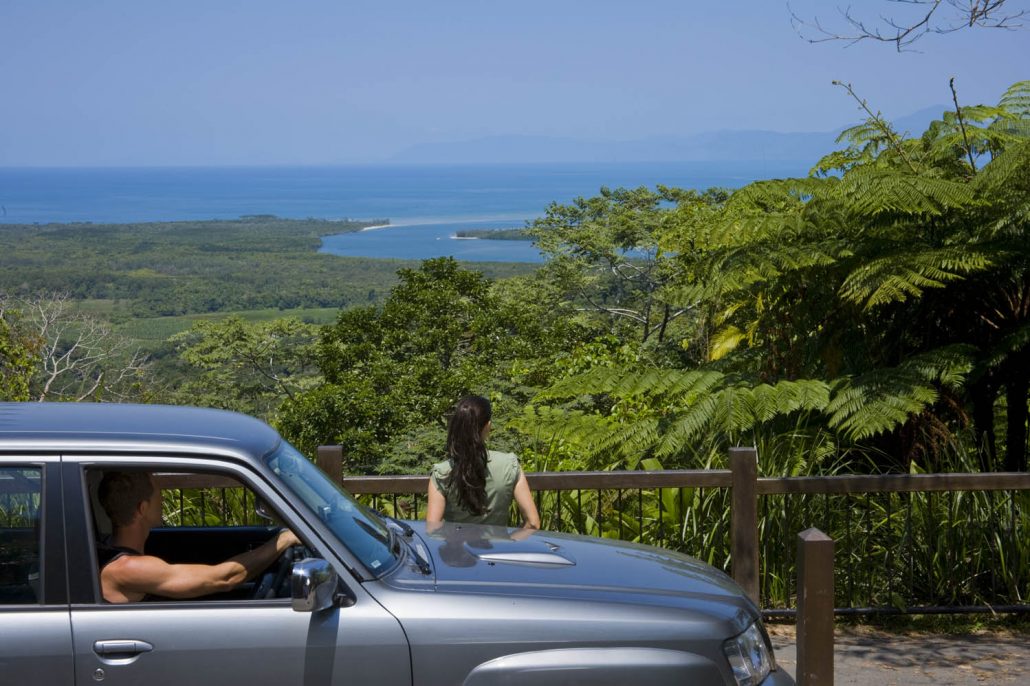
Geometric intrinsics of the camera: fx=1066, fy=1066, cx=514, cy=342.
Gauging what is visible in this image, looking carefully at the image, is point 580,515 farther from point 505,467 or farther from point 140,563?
point 140,563

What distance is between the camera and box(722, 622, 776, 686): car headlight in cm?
393

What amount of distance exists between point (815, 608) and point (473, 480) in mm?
1785

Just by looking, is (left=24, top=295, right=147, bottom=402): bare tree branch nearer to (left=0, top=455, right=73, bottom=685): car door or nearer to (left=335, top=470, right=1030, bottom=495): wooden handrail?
(left=335, top=470, right=1030, bottom=495): wooden handrail

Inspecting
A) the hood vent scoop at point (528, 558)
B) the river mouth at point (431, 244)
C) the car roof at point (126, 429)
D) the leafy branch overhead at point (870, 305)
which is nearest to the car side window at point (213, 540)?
the car roof at point (126, 429)

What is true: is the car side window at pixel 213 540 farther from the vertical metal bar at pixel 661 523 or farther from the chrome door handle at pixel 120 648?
the vertical metal bar at pixel 661 523

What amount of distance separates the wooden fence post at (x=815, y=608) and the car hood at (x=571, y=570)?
53cm

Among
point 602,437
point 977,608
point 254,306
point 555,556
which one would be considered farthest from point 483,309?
point 254,306

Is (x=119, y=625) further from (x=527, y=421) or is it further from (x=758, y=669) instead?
(x=527, y=421)

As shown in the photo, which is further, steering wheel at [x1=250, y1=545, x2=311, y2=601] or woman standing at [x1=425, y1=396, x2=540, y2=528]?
woman standing at [x1=425, y1=396, x2=540, y2=528]

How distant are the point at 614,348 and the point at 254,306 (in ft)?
228

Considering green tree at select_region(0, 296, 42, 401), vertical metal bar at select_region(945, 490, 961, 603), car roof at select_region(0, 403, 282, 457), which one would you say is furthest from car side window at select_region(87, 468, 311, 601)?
green tree at select_region(0, 296, 42, 401)

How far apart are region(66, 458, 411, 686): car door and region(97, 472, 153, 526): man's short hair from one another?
213 mm

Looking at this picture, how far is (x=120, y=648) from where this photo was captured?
357 centimetres

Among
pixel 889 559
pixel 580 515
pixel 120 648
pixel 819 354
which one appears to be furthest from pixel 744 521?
pixel 120 648
